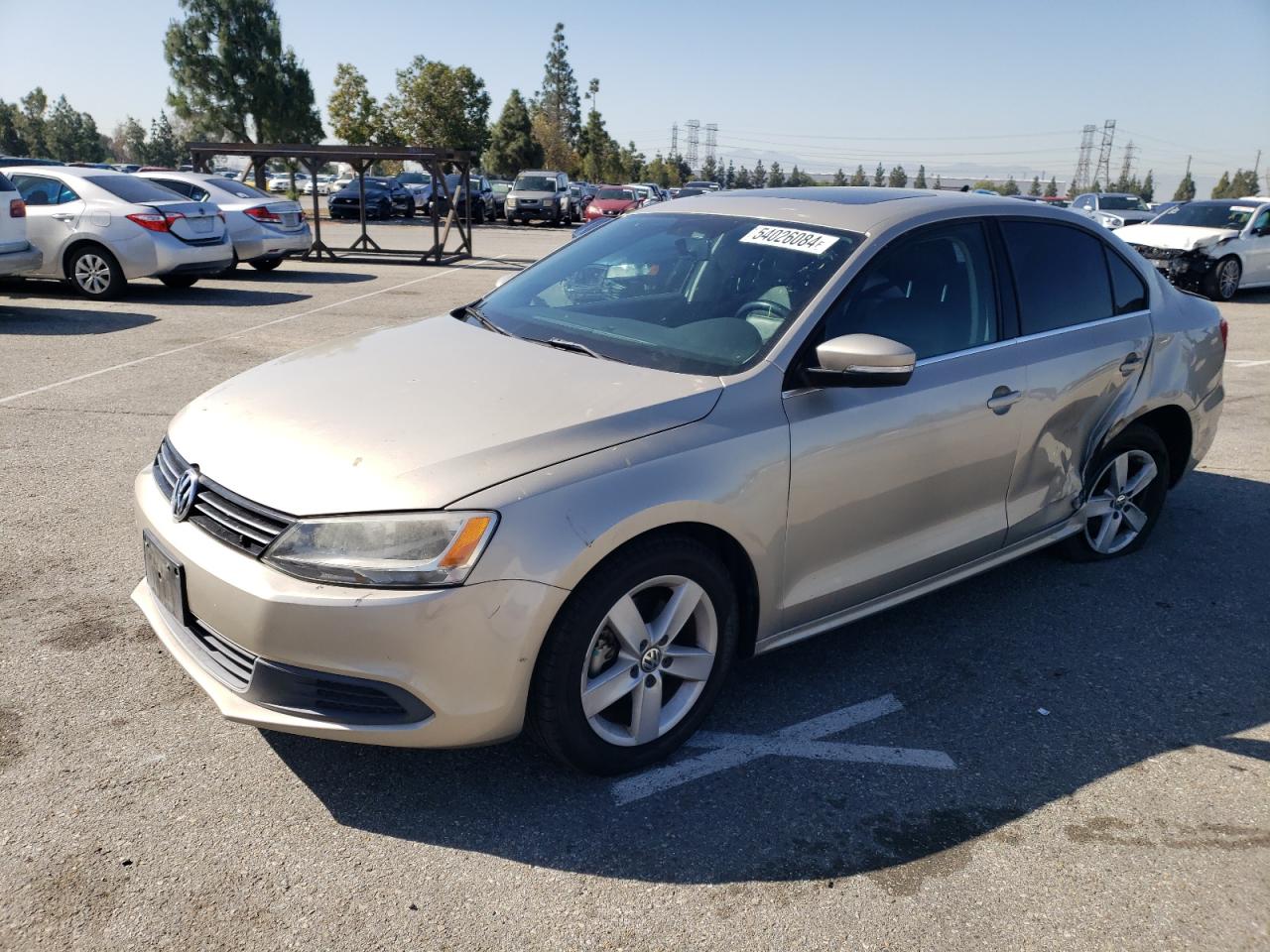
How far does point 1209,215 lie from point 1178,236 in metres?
1.01

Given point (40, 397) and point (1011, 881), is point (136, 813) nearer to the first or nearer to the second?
point (1011, 881)

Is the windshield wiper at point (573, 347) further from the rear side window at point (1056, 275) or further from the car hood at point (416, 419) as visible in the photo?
the rear side window at point (1056, 275)

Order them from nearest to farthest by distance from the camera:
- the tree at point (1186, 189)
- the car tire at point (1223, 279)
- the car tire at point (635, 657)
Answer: the car tire at point (635, 657), the car tire at point (1223, 279), the tree at point (1186, 189)

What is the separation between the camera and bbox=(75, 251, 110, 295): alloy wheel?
12430 mm

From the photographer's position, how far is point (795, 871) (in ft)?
8.80

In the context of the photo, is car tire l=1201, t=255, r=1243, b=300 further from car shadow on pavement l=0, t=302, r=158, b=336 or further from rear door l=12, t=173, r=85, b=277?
rear door l=12, t=173, r=85, b=277

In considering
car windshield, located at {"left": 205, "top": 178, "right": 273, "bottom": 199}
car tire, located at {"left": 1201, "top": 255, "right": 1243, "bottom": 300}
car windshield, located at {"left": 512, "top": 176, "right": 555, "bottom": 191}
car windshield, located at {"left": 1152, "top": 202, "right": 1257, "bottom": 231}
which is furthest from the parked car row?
car windshield, located at {"left": 512, "top": 176, "right": 555, "bottom": 191}

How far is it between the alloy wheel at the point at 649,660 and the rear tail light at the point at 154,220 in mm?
11600

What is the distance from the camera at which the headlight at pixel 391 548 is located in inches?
101

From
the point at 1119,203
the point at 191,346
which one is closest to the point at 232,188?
the point at 191,346

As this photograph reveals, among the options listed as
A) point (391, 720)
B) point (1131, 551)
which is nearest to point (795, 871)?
point (391, 720)

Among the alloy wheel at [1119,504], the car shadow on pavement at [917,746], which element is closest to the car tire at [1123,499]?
the alloy wheel at [1119,504]

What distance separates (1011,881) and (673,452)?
4.77 feet

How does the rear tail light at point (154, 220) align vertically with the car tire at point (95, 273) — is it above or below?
above
